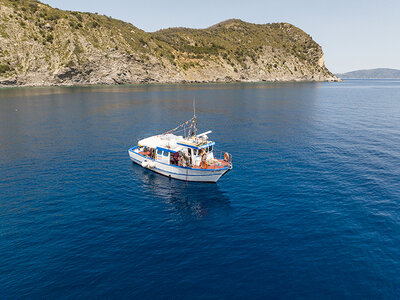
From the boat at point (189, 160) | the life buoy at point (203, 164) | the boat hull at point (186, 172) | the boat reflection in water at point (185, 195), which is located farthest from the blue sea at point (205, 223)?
the life buoy at point (203, 164)

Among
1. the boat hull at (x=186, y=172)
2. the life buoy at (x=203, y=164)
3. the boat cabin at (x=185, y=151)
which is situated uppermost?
the boat cabin at (x=185, y=151)

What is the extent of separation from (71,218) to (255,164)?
33762mm

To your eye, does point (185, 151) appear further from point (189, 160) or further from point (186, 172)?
point (186, 172)

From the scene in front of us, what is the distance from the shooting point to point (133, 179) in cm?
4481

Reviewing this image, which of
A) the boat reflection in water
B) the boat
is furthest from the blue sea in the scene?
the boat

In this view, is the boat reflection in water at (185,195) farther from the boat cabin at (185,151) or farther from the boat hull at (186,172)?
the boat cabin at (185,151)

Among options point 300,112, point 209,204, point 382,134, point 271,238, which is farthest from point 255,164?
point 300,112

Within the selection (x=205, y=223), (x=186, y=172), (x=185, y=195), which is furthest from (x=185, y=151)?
(x=205, y=223)

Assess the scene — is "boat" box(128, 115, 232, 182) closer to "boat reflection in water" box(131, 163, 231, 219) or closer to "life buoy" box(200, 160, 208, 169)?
"life buoy" box(200, 160, 208, 169)

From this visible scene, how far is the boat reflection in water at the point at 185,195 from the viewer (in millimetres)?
34938

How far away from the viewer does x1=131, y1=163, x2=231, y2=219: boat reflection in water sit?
34.9 meters

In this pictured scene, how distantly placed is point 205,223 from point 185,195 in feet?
27.8

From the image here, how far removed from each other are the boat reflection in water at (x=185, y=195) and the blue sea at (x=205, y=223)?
11.3 inches

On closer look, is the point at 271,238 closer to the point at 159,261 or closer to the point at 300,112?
the point at 159,261
